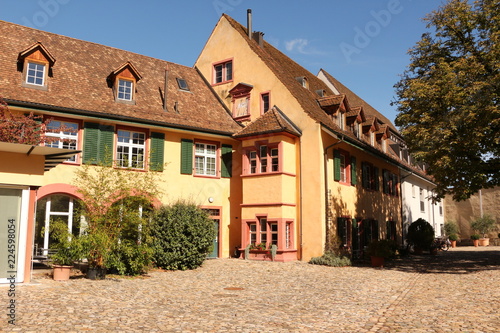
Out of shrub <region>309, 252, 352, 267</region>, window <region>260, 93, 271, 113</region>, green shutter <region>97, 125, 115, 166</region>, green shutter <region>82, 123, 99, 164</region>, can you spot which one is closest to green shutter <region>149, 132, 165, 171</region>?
green shutter <region>97, 125, 115, 166</region>

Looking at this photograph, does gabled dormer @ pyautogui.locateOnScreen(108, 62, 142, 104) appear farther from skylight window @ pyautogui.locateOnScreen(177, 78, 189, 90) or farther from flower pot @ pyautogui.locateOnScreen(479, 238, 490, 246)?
flower pot @ pyautogui.locateOnScreen(479, 238, 490, 246)

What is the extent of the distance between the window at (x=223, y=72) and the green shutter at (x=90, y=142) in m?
8.89

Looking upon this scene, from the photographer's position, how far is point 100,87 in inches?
783

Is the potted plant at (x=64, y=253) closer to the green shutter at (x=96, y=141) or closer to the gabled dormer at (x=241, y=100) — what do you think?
the green shutter at (x=96, y=141)

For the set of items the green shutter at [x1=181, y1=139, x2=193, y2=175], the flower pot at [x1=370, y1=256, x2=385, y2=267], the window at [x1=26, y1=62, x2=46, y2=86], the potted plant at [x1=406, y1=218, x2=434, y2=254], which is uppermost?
the window at [x1=26, y1=62, x2=46, y2=86]

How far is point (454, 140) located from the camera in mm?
17359

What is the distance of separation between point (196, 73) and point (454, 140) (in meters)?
14.6

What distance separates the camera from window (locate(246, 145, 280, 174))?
2123 cm

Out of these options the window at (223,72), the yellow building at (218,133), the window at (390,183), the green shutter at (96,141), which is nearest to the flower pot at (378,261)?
the yellow building at (218,133)

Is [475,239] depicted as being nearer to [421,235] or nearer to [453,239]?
[453,239]

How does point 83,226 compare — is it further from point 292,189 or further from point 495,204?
point 495,204

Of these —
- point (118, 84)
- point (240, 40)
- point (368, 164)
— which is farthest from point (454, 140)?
point (118, 84)

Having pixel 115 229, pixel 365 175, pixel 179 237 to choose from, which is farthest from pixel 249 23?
pixel 115 229

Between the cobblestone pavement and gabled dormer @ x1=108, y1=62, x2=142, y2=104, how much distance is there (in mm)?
8278
